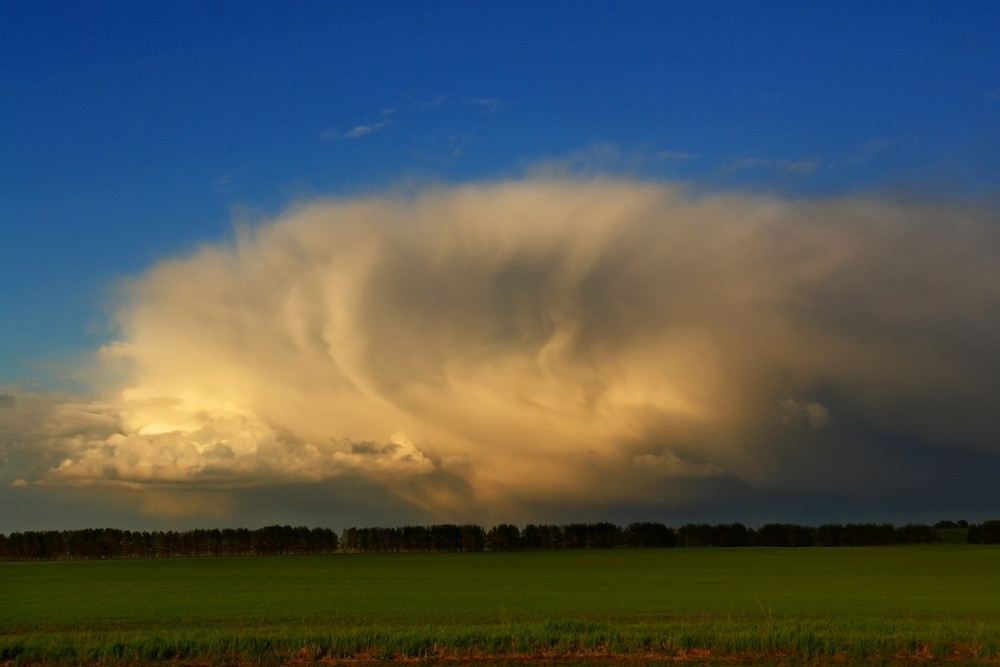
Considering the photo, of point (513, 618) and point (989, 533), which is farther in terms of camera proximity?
point (989, 533)

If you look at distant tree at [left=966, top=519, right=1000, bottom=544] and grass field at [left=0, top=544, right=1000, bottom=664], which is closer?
grass field at [left=0, top=544, right=1000, bottom=664]

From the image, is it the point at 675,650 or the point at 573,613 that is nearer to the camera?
the point at 675,650

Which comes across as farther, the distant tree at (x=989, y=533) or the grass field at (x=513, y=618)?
the distant tree at (x=989, y=533)

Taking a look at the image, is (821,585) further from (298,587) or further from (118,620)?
(118,620)

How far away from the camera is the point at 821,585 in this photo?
73.8 m

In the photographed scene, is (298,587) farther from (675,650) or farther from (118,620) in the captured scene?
(675,650)

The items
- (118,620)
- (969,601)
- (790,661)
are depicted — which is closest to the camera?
(790,661)

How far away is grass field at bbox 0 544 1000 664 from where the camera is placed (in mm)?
24422

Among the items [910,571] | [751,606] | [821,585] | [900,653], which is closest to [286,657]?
[900,653]

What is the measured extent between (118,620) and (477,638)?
27.3 meters

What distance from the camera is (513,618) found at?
40.9 m

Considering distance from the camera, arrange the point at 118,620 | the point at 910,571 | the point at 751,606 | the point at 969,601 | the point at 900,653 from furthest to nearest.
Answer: the point at 910,571, the point at 969,601, the point at 751,606, the point at 118,620, the point at 900,653

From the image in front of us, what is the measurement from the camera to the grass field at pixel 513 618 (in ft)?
80.1

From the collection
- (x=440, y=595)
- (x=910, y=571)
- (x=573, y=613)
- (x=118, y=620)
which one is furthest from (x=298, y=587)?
(x=910, y=571)
